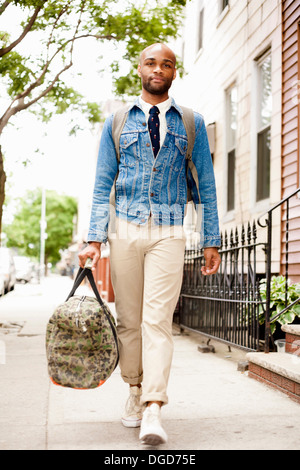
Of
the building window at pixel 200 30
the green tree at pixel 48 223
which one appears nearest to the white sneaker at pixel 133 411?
the building window at pixel 200 30

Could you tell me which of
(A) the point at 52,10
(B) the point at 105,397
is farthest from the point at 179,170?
(A) the point at 52,10

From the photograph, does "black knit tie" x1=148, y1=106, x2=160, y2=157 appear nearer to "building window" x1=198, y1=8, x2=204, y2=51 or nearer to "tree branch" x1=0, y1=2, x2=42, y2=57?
"tree branch" x1=0, y1=2, x2=42, y2=57

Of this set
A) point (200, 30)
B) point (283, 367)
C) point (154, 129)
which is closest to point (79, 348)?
point (154, 129)

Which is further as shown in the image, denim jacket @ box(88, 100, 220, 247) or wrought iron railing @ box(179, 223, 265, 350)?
wrought iron railing @ box(179, 223, 265, 350)

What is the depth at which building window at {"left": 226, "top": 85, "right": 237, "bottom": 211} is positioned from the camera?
9664mm

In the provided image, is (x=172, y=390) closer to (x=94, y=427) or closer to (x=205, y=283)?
(x=94, y=427)

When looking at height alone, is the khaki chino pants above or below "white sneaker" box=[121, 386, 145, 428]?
above

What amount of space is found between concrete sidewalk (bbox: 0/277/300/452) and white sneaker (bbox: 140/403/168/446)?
19cm

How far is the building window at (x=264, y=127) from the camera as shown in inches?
320

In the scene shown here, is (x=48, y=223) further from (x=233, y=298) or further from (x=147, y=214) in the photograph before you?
(x=147, y=214)

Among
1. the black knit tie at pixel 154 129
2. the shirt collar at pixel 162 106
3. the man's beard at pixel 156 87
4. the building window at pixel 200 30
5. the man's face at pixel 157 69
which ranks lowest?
the black knit tie at pixel 154 129

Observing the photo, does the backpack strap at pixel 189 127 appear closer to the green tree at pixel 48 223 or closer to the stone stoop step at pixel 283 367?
the stone stoop step at pixel 283 367

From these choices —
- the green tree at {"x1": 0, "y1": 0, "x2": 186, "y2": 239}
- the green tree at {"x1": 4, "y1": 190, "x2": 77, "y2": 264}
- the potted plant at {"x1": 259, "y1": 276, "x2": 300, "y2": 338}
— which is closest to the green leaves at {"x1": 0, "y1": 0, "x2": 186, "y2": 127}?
the green tree at {"x1": 0, "y1": 0, "x2": 186, "y2": 239}

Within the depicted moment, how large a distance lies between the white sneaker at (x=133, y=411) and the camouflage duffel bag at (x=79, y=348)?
34cm
